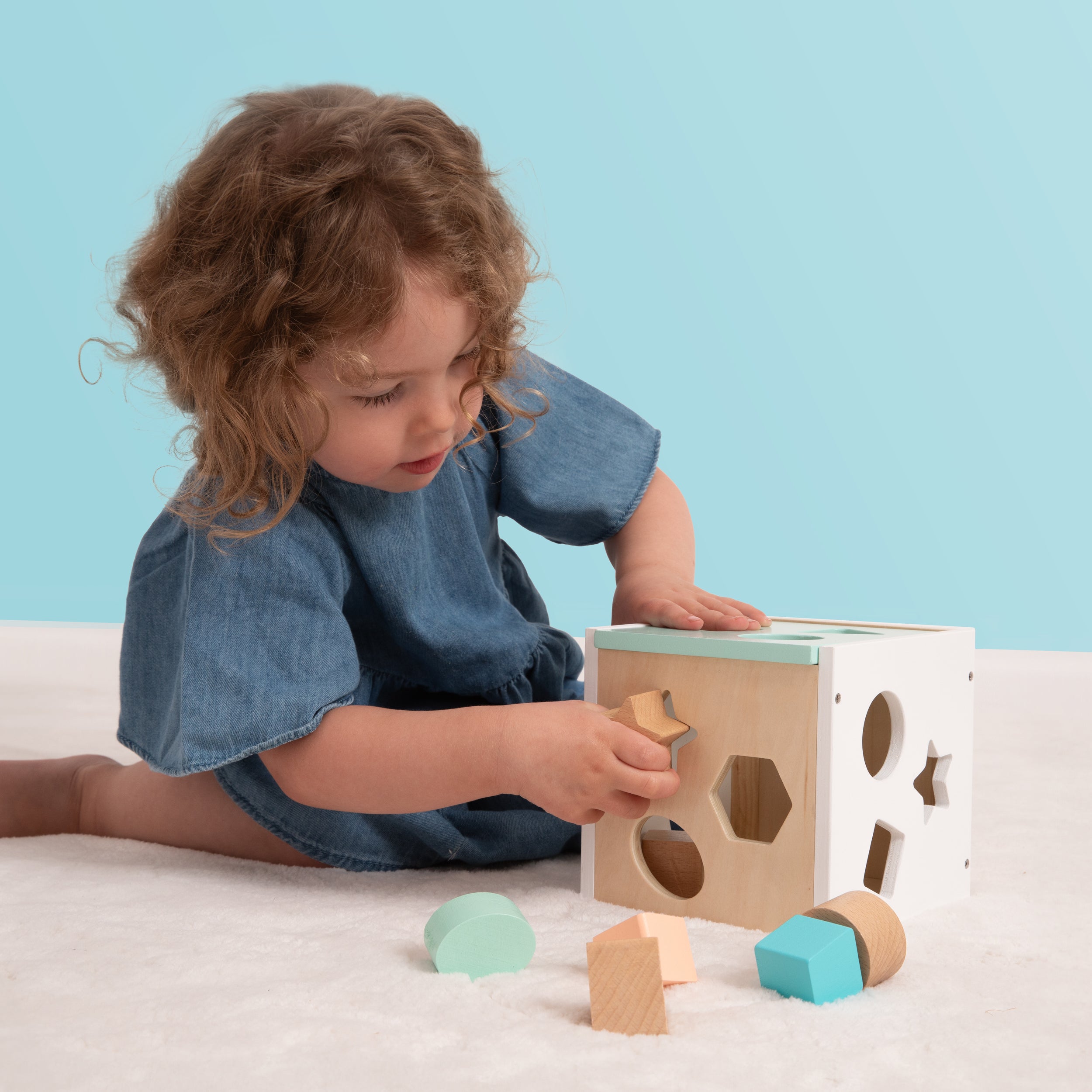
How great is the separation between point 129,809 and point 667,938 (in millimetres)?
495

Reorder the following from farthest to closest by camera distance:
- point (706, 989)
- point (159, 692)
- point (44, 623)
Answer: point (44, 623) < point (159, 692) < point (706, 989)

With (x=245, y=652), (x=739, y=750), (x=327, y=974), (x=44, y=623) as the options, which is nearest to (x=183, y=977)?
(x=327, y=974)

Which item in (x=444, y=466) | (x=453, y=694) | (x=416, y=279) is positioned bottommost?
(x=453, y=694)

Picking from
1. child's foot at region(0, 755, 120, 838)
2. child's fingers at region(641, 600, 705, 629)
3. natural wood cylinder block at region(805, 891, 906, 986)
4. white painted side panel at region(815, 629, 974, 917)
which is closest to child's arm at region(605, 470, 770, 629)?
child's fingers at region(641, 600, 705, 629)

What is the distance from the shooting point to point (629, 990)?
501 mm

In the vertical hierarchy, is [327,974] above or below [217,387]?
below

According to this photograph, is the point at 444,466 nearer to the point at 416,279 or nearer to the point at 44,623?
the point at 416,279

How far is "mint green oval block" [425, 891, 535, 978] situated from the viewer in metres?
0.56

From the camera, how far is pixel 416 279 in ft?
2.23

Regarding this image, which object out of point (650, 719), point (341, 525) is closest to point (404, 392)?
point (341, 525)

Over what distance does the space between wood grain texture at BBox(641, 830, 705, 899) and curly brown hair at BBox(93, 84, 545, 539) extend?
31 cm

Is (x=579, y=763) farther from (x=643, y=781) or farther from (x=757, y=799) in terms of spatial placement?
(x=757, y=799)

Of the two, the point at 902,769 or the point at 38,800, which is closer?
the point at 902,769

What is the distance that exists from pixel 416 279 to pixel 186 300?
0.14 metres
